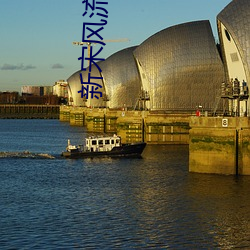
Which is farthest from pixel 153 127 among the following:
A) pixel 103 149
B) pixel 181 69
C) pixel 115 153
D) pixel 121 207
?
pixel 121 207

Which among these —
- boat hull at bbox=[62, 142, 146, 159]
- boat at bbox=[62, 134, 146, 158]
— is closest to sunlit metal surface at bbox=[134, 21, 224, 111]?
boat at bbox=[62, 134, 146, 158]

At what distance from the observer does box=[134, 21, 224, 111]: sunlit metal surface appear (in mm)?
85625

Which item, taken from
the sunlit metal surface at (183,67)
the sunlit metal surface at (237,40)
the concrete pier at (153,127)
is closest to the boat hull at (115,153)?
the sunlit metal surface at (237,40)

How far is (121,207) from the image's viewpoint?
38000 mm

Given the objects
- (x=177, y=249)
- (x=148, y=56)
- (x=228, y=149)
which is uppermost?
(x=148, y=56)

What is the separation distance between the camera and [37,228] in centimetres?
3281

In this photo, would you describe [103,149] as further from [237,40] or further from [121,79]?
[121,79]

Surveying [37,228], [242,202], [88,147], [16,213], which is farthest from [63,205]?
[88,147]

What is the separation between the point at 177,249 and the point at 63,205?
1085 centimetres

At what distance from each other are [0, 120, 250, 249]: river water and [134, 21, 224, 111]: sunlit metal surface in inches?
1162

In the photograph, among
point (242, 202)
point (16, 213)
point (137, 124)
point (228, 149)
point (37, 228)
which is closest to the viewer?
point (37, 228)

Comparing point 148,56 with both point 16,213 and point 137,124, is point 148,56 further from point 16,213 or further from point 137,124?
point 16,213

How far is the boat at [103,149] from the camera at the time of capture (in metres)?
65.2

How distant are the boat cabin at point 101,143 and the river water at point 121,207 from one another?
23.3 ft
